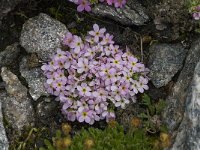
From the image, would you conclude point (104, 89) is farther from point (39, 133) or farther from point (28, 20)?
point (28, 20)

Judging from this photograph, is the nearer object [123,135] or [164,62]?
[123,135]

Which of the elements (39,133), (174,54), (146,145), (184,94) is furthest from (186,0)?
(39,133)

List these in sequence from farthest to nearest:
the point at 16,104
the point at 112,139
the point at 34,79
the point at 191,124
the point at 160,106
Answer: the point at 34,79, the point at 16,104, the point at 160,106, the point at 112,139, the point at 191,124

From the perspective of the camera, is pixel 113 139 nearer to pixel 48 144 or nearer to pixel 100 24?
pixel 48 144

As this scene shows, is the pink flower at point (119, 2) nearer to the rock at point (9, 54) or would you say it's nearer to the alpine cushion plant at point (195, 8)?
the alpine cushion plant at point (195, 8)

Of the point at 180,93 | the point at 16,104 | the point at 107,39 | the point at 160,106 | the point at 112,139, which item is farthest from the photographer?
the point at 107,39

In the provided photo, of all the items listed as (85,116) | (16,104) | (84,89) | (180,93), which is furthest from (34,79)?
(180,93)

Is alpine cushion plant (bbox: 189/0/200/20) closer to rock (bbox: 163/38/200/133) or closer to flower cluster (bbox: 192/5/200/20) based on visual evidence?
flower cluster (bbox: 192/5/200/20)
